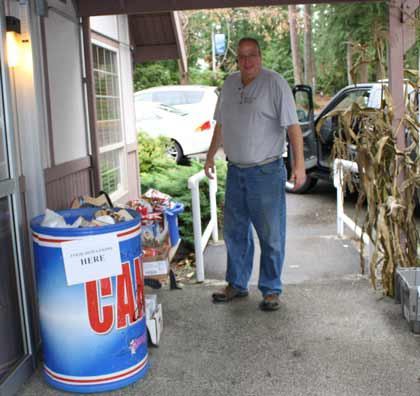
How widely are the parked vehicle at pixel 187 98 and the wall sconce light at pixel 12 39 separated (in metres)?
9.98

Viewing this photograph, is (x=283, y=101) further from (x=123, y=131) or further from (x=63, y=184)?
(x=123, y=131)

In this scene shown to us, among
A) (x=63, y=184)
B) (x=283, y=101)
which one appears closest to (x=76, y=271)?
(x=63, y=184)

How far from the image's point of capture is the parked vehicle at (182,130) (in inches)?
517

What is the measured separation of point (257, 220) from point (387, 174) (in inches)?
40.6

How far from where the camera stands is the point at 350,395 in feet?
10.5

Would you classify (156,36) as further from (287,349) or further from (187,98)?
(187,98)

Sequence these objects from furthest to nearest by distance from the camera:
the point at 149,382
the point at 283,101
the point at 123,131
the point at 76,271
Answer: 1. the point at 123,131
2. the point at 283,101
3. the point at 149,382
4. the point at 76,271

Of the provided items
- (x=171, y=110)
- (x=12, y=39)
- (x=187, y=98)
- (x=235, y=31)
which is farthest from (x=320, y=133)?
(x=235, y=31)

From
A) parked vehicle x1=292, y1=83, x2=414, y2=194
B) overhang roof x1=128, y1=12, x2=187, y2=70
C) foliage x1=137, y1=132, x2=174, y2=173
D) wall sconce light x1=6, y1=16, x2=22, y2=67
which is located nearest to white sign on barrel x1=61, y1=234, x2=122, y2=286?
wall sconce light x1=6, y1=16, x2=22, y2=67

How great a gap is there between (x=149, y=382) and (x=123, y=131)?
4.22 m

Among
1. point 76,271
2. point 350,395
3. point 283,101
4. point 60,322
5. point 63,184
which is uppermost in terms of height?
point 283,101

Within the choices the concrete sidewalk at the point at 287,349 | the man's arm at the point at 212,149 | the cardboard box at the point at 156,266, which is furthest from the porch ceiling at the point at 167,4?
the concrete sidewalk at the point at 287,349

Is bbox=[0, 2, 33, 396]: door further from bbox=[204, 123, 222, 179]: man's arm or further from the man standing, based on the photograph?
bbox=[204, 123, 222, 179]: man's arm

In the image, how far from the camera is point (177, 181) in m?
7.83
